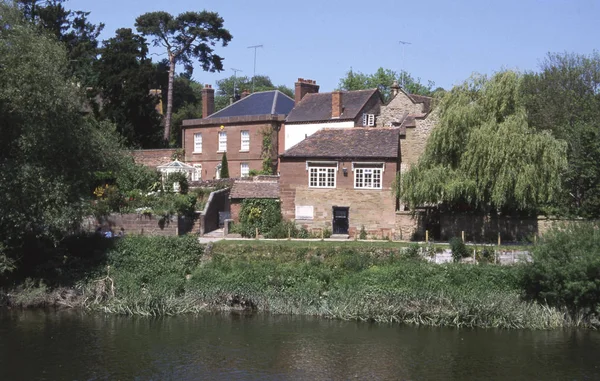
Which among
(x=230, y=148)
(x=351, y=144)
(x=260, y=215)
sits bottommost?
(x=260, y=215)

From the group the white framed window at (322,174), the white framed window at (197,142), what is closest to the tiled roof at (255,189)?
the white framed window at (322,174)

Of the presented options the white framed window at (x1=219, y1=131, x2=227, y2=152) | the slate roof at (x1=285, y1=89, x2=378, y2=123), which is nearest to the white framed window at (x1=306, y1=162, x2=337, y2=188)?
the slate roof at (x1=285, y1=89, x2=378, y2=123)

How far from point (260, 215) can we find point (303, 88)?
17.7 m

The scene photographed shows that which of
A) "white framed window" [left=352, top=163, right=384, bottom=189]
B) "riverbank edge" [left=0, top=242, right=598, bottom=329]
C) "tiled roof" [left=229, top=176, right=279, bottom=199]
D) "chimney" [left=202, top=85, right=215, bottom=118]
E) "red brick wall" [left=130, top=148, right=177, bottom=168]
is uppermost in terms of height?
"chimney" [left=202, top=85, right=215, bottom=118]

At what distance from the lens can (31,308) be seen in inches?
1144

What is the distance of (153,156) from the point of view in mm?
50656

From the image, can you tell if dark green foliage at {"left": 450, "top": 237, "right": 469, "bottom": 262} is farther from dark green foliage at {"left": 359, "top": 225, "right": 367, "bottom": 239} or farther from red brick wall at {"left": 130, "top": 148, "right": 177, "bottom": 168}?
red brick wall at {"left": 130, "top": 148, "right": 177, "bottom": 168}

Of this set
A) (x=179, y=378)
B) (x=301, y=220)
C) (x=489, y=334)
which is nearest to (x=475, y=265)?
(x=489, y=334)

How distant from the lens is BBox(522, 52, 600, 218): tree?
33625 mm

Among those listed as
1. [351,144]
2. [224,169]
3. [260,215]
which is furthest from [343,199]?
[224,169]

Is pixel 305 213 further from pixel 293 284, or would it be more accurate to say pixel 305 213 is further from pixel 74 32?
pixel 74 32

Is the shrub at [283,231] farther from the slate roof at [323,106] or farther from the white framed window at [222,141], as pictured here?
the white framed window at [222,141]

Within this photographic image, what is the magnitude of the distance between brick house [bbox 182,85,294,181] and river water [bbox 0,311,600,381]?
74.9 feet

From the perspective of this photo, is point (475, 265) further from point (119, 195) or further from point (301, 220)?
point (119, 195)
